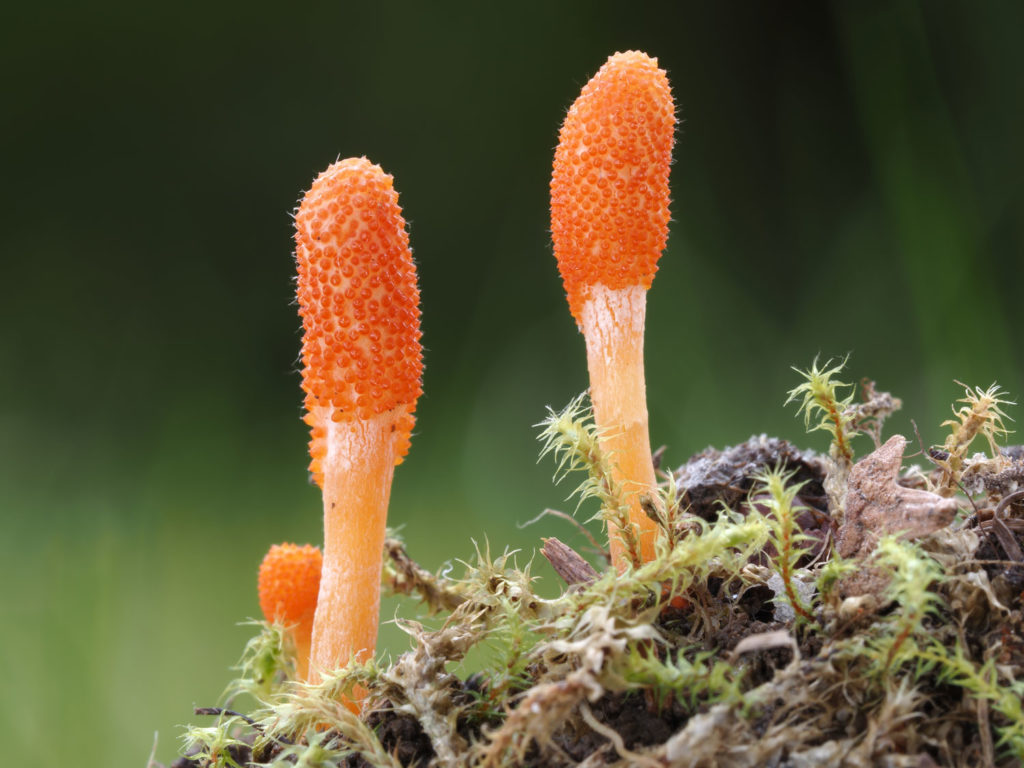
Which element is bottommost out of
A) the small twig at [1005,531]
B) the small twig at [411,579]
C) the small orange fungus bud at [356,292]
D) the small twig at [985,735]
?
the small twig at [985,735]

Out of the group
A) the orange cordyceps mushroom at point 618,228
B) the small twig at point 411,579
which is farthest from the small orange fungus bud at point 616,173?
the small twig at point 411,579

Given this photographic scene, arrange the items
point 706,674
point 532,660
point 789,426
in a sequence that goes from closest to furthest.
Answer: point 706,674, point 532,660, point 789,426

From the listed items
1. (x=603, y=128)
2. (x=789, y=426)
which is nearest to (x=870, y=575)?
(x=603, y=128)

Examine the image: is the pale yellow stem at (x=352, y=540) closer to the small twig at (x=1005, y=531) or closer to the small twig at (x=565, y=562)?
the small twig at (x=565, y=562)

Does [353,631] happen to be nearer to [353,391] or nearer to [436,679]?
[436,679]

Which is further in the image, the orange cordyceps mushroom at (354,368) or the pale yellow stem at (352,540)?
the pale yellow stem at (352,540)

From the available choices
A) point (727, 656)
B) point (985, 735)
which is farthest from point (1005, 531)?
point (727, 656)

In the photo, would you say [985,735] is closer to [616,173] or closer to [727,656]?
[727,656]
